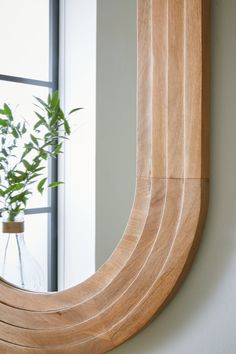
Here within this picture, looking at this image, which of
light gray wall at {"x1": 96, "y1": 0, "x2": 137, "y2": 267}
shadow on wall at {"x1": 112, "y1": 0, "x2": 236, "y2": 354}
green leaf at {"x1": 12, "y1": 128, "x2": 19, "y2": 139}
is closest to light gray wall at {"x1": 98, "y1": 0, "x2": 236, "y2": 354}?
shadow on wall at {"x1": 112, "y1": 0, "x2": 236, "y2": 354}

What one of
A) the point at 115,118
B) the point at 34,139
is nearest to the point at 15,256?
the point at 34,139

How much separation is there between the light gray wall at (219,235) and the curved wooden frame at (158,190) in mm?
16

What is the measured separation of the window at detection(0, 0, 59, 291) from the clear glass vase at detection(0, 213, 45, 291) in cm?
2

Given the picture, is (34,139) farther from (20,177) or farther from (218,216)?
(218,216)

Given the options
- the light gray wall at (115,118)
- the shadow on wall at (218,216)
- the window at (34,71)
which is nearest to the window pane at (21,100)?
the window at (34,71)

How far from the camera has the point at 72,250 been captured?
644mm

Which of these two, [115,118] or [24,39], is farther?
[24,39]

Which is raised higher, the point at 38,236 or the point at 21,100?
the point at 21,100

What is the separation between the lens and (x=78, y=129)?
2.10 ft

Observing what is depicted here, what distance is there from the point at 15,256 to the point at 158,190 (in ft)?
1.09

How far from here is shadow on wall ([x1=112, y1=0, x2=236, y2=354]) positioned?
0.49 m

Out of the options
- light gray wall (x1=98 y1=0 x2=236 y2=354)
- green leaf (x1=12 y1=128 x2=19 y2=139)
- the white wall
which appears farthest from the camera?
green leaf (x1=12 y1=128 x2=19 y2=139)

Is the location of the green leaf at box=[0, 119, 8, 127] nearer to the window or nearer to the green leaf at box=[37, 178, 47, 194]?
the window

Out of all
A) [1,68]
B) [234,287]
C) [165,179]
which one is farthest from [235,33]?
[1,68]
